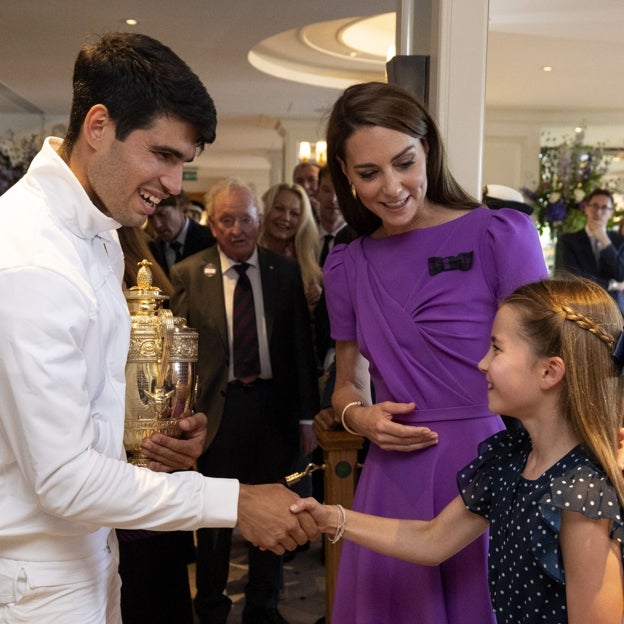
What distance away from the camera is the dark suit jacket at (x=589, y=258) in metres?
2.72

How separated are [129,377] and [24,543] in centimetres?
45

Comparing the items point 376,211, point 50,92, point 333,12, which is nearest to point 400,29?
point 376,211

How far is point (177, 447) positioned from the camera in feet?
6.40

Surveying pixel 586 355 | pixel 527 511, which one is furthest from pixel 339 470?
pixel 586 355

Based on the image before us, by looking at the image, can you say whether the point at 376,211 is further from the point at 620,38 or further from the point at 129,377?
the point at 620,38

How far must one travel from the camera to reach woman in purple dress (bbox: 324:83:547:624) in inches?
73.1

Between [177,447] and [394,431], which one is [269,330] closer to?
[177,447]

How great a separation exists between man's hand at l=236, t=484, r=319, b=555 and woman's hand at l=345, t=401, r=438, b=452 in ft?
0.73

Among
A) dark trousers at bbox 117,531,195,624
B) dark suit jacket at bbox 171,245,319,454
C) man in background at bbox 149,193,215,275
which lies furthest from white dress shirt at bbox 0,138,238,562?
man in background at bbox 149,193,215,275

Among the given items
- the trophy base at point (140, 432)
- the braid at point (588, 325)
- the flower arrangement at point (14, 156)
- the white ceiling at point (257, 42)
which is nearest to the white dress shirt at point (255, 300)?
the white ceiling at point (257, 42)

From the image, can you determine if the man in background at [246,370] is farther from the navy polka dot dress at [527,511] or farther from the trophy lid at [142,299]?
the navy polka dot dress at [527,511]

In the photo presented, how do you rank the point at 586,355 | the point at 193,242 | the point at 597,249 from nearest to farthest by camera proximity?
the point at 586,355
the point at 597,249
the point at 193,242

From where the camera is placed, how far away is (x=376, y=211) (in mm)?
1961

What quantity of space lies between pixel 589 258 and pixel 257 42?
4.95 m
